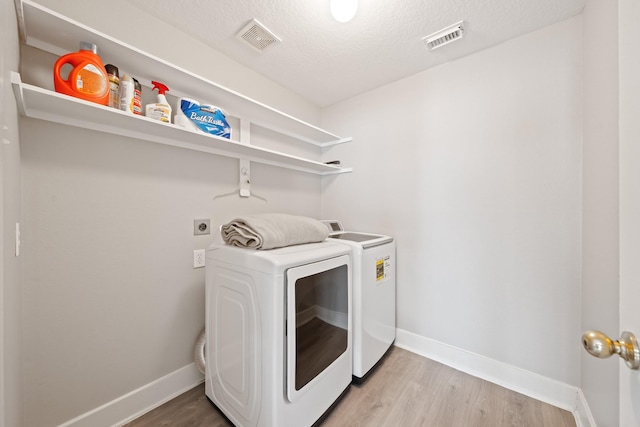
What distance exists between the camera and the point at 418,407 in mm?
1376

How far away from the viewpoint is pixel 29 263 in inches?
40.7

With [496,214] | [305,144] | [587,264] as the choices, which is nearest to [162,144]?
[305,144]

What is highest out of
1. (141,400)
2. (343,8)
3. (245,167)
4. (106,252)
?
(343,8)

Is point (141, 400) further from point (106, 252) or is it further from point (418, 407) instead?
point (418, 407)

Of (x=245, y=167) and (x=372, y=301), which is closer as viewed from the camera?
(x=372, y=301)

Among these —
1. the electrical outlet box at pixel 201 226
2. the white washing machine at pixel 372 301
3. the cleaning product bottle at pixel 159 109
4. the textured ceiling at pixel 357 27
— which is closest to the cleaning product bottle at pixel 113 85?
the cleaning product bottle at pixel 159 109

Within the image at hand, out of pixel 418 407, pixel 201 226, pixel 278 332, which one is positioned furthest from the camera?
pixel 201 226

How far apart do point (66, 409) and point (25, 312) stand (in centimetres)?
Result: 53

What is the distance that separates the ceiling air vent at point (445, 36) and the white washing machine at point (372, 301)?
1.44m

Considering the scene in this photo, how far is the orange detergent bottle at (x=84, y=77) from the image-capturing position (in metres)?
0.99

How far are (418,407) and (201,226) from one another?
1793 mm

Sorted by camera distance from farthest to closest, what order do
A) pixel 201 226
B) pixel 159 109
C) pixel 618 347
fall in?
1. pixel 201 226
2. pixel 159 109
3. pixel 618 347

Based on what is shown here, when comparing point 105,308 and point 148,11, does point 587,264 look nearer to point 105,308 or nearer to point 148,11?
point 105,308

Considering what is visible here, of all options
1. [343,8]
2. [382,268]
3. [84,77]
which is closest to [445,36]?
[343,8]
